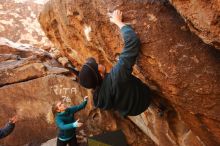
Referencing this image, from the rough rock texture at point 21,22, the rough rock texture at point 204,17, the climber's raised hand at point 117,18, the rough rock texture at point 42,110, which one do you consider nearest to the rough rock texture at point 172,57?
the climber's raised hand at point 117,18

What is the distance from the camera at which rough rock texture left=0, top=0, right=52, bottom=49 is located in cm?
2142

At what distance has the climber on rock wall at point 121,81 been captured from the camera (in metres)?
3.88

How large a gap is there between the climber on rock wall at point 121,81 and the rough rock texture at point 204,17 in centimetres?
71

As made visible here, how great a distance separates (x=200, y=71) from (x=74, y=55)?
4328 mm

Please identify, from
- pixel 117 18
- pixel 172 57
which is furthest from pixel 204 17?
pixel 117 18

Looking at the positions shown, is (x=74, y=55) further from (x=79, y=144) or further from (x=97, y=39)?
(x=97, y=39)

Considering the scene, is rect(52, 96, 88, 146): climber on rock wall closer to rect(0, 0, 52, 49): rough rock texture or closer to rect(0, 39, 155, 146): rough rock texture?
rect(0, 39, 155, 146): rough rock texture

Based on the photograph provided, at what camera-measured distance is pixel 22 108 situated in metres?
8.32

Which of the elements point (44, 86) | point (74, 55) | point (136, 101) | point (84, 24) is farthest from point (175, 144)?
point (44, 86)

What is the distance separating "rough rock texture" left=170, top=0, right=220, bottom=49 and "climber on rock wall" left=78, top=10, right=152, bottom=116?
708 millimetres

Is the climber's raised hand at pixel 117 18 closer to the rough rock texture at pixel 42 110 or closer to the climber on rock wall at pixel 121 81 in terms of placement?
the climber on rock wall at pixel 121 81

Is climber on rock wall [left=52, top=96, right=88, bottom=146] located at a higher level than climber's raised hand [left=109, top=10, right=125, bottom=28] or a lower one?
lower

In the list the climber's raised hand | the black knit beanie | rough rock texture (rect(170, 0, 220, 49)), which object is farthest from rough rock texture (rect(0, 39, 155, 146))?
rough rock texture (rect(170, 0, 220, 49))

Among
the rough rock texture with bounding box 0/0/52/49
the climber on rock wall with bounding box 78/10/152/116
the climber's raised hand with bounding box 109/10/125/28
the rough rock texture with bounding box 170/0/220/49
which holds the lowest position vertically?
the rough rock texture with bounding box 0/0/52/49
